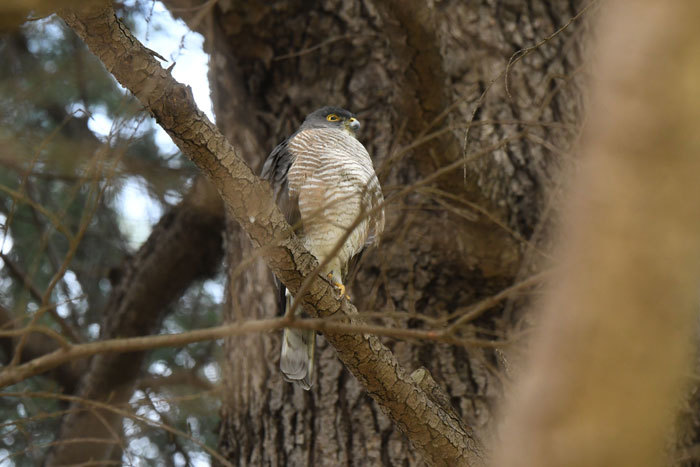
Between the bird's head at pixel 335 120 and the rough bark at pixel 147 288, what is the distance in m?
1.07

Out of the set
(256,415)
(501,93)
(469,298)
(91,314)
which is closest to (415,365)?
(469,298)

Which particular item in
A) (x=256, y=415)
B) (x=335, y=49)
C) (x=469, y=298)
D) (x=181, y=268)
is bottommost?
(x=256, y=415)

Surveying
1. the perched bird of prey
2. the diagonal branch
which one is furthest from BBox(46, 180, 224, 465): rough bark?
the diagonal branch

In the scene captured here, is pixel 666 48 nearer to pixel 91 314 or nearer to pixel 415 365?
pixel 415 365

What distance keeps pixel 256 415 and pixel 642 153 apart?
3507mm

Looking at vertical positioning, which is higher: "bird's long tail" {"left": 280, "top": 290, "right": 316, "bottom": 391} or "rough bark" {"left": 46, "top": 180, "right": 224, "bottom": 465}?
"rough bark" {"left": 46, "top": 180, "right": 224, "bottom": 465}

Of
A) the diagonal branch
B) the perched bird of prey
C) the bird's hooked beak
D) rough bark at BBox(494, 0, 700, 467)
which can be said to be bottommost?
rough bark at BBox(494, 0, 700, 467)

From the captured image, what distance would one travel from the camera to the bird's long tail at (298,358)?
376 centimetres

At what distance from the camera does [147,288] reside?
5285 mm

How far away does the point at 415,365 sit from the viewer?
407 cm

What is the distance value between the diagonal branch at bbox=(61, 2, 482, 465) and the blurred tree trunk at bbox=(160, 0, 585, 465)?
901mm

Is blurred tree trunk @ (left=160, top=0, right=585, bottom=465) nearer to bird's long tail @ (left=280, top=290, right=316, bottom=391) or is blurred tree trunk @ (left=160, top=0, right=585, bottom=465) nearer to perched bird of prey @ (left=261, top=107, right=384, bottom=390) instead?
perched bird of prey @ (left=261, top=107, right=384, bottom=390)

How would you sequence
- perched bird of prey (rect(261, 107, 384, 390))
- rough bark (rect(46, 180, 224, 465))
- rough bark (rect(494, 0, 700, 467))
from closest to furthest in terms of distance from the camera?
rough bark (rect(494, 0, 700, 467)), perched bird of prey (rect(261, 107, 384, 390)), rough bark (rect(46, 180, 224, 465))

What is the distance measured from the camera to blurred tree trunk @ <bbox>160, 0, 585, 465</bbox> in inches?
147
